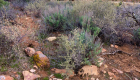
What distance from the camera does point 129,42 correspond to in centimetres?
435

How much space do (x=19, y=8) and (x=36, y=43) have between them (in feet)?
16.6

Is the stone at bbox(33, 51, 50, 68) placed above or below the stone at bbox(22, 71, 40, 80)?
above

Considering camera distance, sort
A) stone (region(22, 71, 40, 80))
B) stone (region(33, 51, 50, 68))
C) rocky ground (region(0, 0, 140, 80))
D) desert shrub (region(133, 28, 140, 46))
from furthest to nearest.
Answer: desert shrub (region(133, 28, 140, 46)) → stone (region(33, 51, 50, 68)) → rocky ground (region(0, 0, 140, 80)) → stone (region(22, 71, 40, 80))

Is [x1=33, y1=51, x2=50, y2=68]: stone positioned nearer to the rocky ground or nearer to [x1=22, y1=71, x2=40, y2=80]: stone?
the rocky ground

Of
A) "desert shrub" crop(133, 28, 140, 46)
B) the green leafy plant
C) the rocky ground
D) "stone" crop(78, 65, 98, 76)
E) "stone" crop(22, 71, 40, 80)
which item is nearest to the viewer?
"stone" crop(22, 71, 40, 80)

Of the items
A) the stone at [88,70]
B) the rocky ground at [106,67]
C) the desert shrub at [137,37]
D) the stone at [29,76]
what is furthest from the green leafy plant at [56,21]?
the desert shrub at [137,37]

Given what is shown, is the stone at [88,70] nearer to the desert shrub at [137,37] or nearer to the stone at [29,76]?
the stone at [29,76]

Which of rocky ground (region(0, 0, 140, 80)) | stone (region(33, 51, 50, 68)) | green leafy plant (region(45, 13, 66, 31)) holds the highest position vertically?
green leafy plant (region(45, 13, 66, 31))

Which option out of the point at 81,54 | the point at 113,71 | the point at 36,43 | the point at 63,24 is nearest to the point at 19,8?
the point at 63,24

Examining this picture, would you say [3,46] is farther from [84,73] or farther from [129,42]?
[129,42]

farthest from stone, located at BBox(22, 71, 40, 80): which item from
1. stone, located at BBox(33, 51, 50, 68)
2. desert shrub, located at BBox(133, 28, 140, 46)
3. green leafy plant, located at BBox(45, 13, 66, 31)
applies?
desert shrub, located at BBox(133, 28, 140, 46)

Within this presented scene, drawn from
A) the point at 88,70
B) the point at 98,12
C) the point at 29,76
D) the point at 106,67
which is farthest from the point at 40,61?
the point at 98,12

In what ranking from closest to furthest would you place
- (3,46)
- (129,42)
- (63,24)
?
1. (3,46)
2. (129,42)
3. (63,24)

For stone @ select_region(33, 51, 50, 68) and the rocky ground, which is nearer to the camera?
the rocky ground
